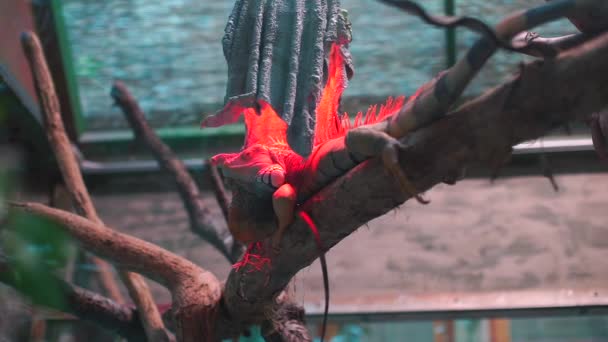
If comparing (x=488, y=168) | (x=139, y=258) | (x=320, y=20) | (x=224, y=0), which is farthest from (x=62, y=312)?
(x=488, y=168)

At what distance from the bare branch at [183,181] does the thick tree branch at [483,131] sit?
4.43 feet

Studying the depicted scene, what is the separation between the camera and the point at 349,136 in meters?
1.36

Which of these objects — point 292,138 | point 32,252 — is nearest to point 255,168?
point 292,138

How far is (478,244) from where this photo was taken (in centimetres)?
336

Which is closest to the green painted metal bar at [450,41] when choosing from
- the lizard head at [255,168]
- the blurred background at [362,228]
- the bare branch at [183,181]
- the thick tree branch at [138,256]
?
the blurred background at [362,228]

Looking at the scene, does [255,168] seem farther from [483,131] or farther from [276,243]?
[483,131]

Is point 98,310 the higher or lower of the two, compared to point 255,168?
lower

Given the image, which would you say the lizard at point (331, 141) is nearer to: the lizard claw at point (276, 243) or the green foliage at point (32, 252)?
the lizard claw at point (276, 243)

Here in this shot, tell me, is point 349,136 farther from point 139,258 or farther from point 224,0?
point 224,0

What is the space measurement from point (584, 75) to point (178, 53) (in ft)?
8.66

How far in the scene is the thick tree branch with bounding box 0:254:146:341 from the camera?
7.42 ft

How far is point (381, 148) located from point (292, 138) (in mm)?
338

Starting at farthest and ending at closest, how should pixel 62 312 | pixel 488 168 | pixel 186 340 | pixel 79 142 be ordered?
pixel 79 142 < pixel 62 312 < pixel 186 340 < pixel 488 168

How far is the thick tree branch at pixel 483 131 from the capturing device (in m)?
1.09
